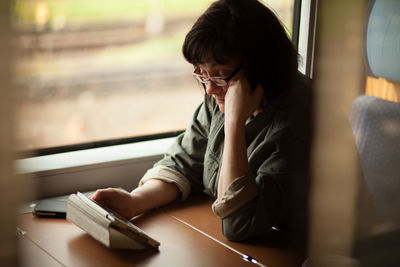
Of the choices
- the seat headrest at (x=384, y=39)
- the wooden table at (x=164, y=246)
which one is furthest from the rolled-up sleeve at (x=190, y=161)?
the seat headrest at (x=384, y=39)

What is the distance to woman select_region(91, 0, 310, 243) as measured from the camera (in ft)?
4.18

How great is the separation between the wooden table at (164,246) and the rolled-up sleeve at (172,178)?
0.11 meters

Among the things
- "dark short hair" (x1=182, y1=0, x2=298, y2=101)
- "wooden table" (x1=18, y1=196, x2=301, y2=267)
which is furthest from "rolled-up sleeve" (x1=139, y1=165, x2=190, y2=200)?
"dark short hair" (x1=182, y1=0, x2=298, y2=101)

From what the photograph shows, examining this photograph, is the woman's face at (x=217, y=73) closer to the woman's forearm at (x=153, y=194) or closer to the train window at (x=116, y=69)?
the woman's forearm at (x=153, y=194)

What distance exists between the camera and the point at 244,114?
1325 millimetres

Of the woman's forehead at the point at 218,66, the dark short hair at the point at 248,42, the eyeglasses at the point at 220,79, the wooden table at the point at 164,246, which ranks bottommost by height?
the wooden table at the point at 164,246

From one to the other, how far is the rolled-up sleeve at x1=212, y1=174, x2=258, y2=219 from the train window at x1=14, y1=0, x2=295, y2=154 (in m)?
0.64

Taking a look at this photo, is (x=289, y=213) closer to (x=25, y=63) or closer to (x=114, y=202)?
(x=114, y=202)

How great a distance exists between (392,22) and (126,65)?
116 cm

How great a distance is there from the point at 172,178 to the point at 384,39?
0.79 meters

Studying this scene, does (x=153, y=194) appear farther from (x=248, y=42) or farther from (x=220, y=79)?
(x=248, y=42)

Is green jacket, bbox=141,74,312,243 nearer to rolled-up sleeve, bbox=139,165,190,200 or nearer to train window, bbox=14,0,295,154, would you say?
rolled-up sleeve, bbox=139,165,190,200

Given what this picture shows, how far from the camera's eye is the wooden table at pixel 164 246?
1175 millimetres

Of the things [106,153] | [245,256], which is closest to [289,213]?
[245,256]
